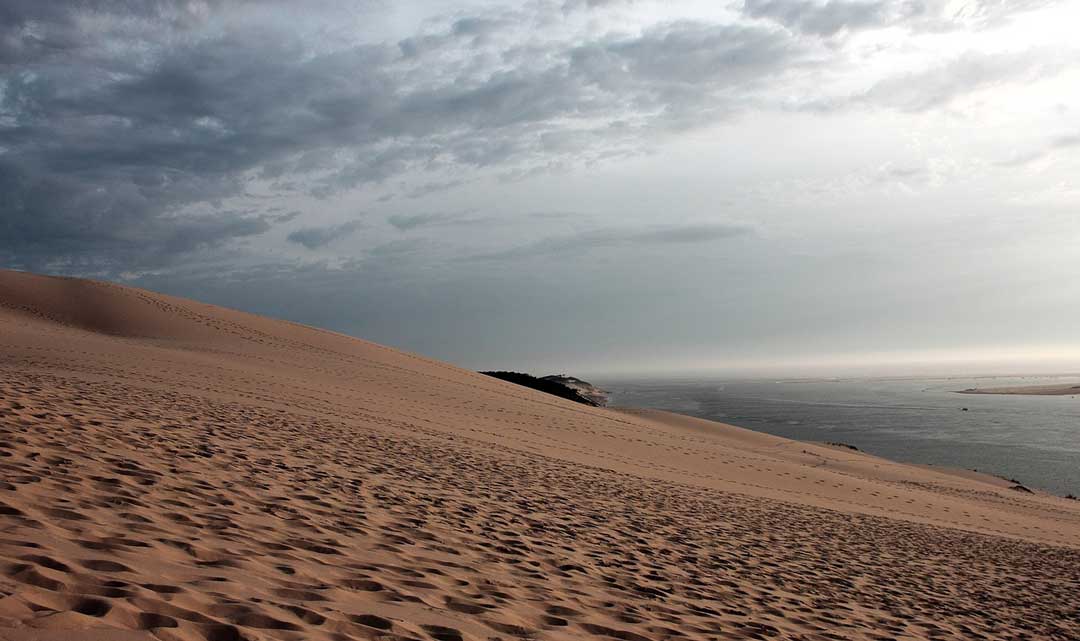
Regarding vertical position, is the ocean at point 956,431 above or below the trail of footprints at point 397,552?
below

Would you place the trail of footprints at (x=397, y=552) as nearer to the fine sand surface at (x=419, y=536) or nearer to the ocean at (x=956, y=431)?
the fine sand surface at (x=419, y=536)

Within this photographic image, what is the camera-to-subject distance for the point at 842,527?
12633 mm

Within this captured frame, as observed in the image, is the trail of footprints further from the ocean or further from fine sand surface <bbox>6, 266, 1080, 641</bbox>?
the ocean

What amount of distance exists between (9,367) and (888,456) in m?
38.4

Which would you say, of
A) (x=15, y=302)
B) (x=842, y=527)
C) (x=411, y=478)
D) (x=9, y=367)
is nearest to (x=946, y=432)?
(x=842, y=527)

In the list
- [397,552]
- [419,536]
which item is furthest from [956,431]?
[397,552]

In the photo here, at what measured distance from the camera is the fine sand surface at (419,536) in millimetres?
4023

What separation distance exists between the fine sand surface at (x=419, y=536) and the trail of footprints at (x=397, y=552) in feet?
0.10

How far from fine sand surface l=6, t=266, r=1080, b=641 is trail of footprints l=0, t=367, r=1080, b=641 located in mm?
30

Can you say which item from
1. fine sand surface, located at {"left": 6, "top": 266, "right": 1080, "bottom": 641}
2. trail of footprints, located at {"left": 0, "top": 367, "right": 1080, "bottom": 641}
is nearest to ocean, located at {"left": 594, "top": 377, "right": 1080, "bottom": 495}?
fine sand surface, located at {"left": 6, "top": 266, "right": 1080, "bottom": 641}

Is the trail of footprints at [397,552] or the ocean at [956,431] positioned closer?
the trail of footprints at [397,552]

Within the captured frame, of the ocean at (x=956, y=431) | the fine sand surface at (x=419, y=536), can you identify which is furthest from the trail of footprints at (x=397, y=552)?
the ocean at (x=956, y=431)

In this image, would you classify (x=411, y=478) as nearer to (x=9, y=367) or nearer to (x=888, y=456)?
(x=9, y=367)

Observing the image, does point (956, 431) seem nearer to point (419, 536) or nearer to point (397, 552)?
point (419, 536)
